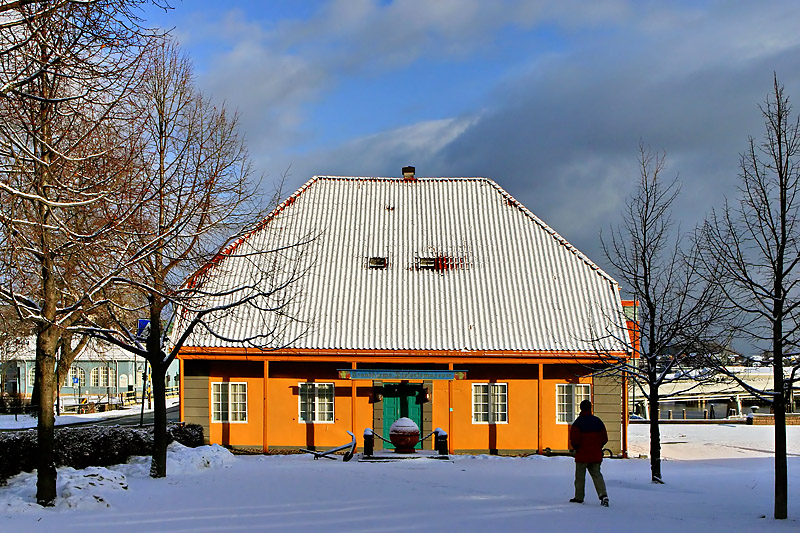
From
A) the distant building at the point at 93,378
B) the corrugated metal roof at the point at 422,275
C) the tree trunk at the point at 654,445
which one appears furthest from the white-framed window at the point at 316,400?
the distant building at the point at 93,378

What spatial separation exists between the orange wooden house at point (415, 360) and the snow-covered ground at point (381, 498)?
427 cm

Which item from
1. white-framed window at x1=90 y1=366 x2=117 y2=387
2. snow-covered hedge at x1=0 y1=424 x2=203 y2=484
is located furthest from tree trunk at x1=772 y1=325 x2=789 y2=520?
white-framed window at x1=90 y1=366 x2=117 y2=387

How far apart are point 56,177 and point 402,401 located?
1490 cm

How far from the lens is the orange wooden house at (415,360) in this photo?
22359mm

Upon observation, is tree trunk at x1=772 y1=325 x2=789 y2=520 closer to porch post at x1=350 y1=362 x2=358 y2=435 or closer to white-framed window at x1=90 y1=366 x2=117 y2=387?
porch post at x1=350 y1=362 x2=358 y2=435

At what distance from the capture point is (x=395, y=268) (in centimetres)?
2530

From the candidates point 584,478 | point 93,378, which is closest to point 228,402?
point 584,478

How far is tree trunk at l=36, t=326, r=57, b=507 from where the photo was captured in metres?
10.8

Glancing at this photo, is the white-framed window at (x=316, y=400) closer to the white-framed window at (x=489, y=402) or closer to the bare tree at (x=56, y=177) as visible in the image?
the white-framed window at (x=489, y=402)

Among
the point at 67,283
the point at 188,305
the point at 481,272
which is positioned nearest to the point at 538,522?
the point at 188,305

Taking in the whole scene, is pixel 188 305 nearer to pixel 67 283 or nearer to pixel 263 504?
pixel 67 283

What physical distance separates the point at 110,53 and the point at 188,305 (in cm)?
574

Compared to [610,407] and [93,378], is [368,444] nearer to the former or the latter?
[610,407]

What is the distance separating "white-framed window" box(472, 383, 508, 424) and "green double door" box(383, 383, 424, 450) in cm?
165
